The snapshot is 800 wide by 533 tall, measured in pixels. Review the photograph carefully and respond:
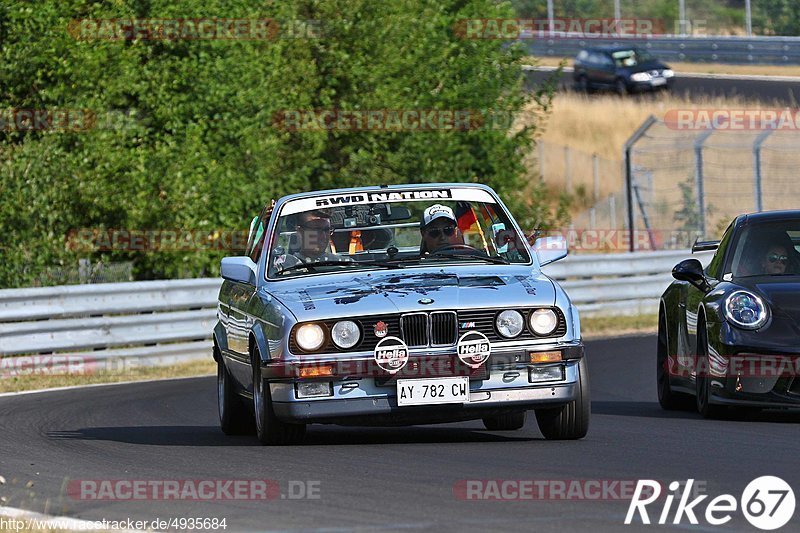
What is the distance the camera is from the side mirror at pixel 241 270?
9.98 m

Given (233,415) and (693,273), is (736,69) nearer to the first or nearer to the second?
(693,273)

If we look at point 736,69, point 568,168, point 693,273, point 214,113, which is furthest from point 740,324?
point 736,69

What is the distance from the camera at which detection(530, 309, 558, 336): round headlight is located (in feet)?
29.2

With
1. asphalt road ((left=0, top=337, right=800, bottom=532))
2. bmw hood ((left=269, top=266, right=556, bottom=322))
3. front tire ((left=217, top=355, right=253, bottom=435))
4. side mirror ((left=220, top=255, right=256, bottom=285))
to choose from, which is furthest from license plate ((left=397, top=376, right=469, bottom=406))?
front tire ((left=217, top=355, right=253, bottom=435))

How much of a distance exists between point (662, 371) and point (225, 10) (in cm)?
1370

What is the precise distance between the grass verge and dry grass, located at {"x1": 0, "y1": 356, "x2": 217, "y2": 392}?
18.9ft

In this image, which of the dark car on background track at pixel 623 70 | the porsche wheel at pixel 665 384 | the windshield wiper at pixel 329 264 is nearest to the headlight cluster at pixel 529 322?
the windshield wiper at pixel 329 264

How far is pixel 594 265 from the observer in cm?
2359

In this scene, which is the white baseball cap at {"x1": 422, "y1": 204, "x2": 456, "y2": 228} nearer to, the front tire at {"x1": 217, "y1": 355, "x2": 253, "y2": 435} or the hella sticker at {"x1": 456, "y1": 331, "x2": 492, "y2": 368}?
the hella sticker at {"x1": 456, "y1": 331, "x2": 492, "y2": 368}

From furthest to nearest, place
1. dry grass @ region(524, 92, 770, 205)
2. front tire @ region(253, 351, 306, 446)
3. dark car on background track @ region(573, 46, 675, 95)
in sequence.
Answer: dark car on background track @ region(573, 46, 675, 95) < dry grass @ region(524, 92, 770, 205) < front tire @ region(253, 351, 306, 446)

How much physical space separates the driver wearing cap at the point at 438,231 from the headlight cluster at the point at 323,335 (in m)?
1.33

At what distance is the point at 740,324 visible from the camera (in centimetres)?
1019

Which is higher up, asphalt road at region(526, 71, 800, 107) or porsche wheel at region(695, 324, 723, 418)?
porsche wheel at region(695, 324, 723, 418)

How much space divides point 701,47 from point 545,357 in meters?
48.3
